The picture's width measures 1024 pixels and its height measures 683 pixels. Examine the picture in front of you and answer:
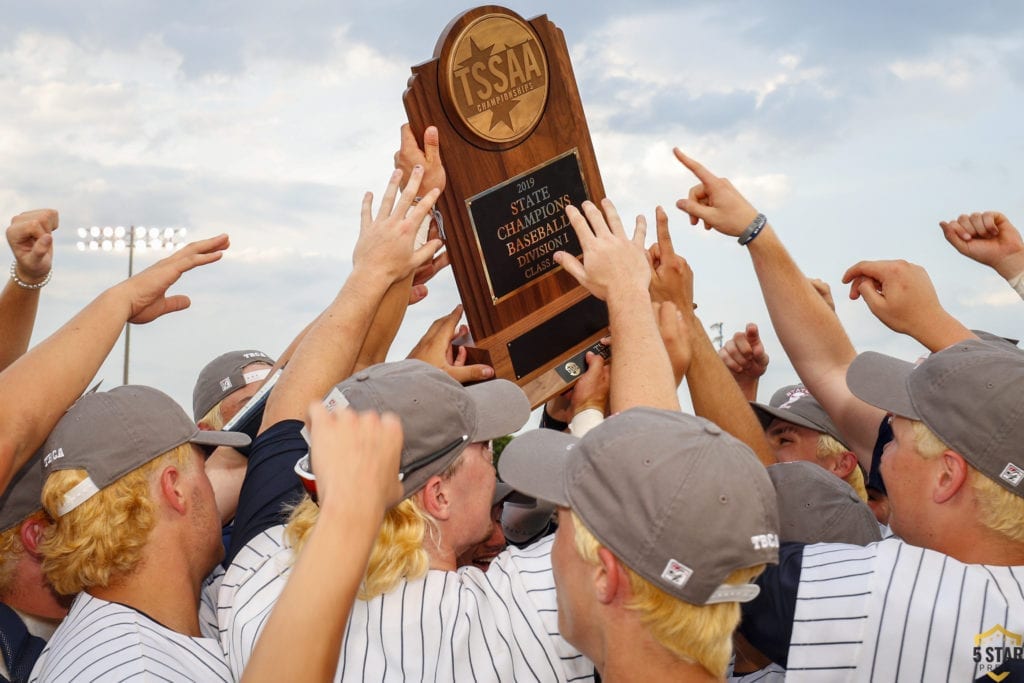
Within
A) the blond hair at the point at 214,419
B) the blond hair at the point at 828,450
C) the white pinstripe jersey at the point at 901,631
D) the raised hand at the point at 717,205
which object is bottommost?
the white pinstripe jersey at the point at 901,631

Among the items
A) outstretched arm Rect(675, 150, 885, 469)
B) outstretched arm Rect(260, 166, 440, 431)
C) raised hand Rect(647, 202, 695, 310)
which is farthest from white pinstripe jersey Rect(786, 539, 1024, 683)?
raised hand Rect(647, 202, 695, 310)

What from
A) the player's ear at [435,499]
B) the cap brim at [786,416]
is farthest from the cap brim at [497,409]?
the cap brim at [786,416]

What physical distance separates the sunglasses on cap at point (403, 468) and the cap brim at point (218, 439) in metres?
0.73

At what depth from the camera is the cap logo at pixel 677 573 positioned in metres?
2.31

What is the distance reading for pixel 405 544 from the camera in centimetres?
269

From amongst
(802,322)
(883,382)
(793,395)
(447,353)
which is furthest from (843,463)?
(447,353)

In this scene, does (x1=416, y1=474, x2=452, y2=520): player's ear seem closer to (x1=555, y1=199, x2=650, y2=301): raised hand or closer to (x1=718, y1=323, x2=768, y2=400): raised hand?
(x1=555, y1=199, x2=650, y2=301): raised hand

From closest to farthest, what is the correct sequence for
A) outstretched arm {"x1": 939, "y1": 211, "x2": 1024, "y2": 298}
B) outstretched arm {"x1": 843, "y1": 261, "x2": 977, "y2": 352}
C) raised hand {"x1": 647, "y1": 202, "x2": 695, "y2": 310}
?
1. outstretched arm {"x1": 843, "y1": 261, "x2": 977, "y2": 352}
2. raised hand {"x1": 647, "y1": 202, "x2": 695, "y2": 310}
3. outstretched arm {"x1": 939, "y1": 211, "x2": 1024, "y2": 298}

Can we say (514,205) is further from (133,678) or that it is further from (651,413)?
(133,678)

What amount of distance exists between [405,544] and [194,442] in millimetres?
1049

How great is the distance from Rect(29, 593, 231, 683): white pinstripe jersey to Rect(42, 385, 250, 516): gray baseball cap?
34cm

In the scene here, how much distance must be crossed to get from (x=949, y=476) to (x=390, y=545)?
1.62 m

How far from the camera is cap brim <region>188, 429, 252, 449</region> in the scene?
11.0ft

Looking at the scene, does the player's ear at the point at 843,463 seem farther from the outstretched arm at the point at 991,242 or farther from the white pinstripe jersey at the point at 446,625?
the white pinstripe jersey at the point at 446,625
